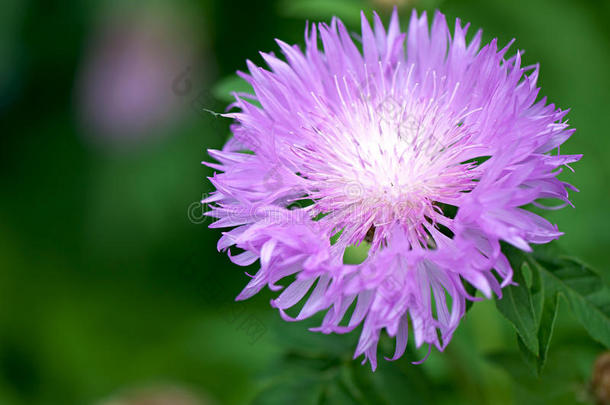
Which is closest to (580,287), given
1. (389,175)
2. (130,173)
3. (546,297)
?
(546,297)

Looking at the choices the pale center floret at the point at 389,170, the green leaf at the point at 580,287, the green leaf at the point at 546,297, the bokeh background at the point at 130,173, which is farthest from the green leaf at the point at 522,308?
the bokeh background at the point at 130,173

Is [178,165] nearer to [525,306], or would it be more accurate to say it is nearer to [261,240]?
[261,240]

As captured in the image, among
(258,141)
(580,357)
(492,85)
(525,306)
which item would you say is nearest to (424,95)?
(492,85)

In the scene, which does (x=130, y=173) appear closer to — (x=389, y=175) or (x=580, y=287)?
(x=389, y=175)

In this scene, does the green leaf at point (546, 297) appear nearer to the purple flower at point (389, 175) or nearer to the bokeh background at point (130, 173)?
the purple flower at point (389, 175)

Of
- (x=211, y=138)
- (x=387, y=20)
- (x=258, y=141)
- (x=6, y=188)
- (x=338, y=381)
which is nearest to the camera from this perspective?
(x=258, y=141)

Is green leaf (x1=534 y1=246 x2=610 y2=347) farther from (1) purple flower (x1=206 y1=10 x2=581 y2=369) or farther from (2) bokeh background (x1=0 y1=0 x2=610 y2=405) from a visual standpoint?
(2) bokeh background (x1=0 y1=0 x2=610 y2=405)
